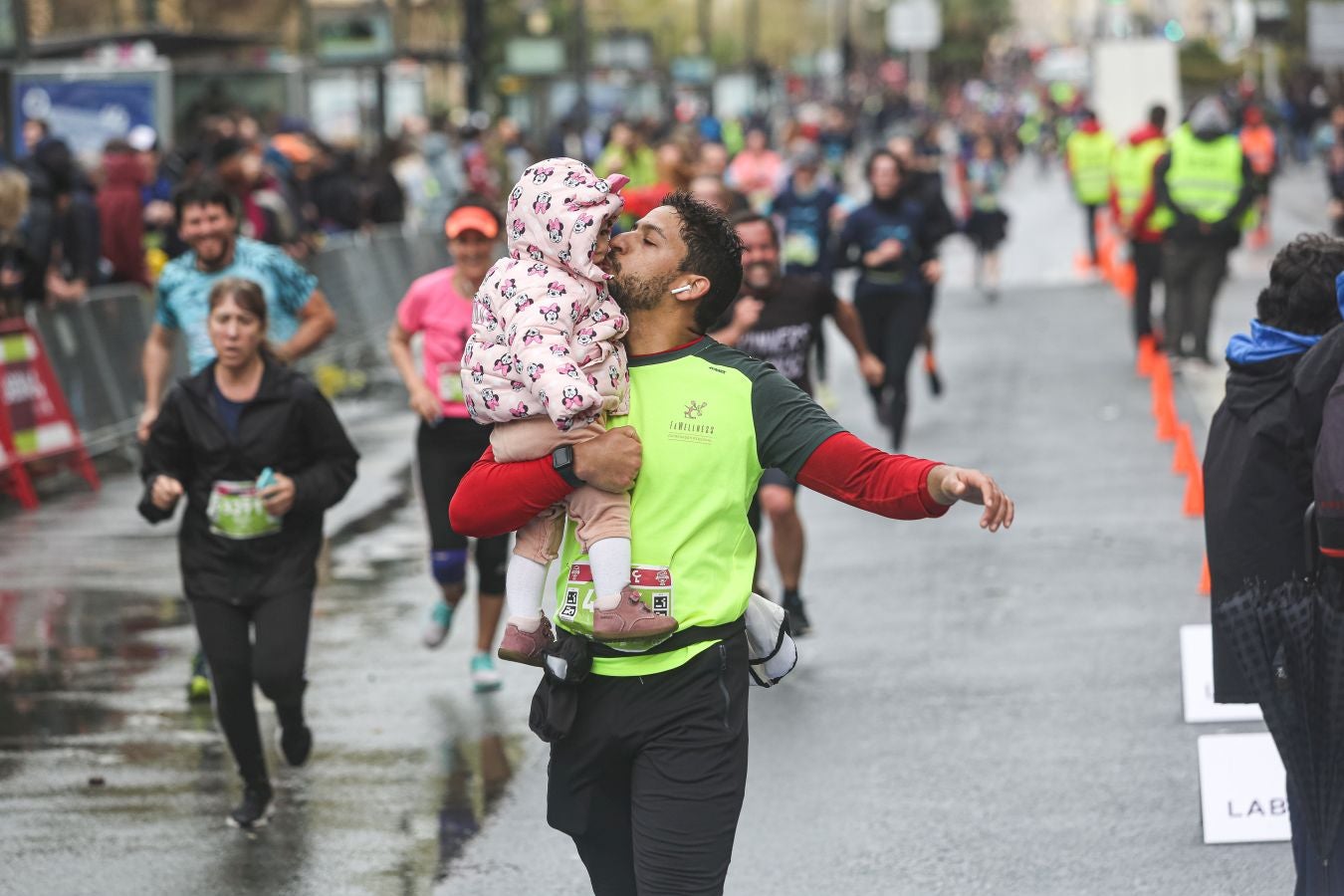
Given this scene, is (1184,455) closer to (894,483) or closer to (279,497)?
(279,497)

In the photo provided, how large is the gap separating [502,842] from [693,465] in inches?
111

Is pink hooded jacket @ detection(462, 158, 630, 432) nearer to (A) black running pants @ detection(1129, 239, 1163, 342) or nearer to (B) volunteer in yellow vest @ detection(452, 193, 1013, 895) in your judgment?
(B) volunteer in yellow vest @ detection(452, 193, 1013, 895)

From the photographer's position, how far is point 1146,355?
60.0 feet

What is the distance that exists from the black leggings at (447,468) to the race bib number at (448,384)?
0.09m

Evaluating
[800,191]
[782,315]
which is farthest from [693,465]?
[800,191]

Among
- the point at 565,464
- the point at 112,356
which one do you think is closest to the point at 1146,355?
the point at 112,356

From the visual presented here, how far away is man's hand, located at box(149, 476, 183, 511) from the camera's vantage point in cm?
684

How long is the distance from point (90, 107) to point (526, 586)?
16.9m

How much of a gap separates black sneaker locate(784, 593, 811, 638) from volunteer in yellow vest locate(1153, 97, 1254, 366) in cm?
819

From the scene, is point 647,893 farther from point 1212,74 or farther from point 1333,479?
point 1212,74

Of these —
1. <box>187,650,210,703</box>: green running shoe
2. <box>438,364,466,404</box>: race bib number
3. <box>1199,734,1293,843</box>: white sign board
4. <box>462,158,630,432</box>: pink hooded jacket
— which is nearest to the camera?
<box>462,158,630,432</box>: pink hooded jacket

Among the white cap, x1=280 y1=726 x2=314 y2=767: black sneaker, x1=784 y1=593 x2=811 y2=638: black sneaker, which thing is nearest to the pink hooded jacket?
x1=280 y1=726 x2=314 y2=767: black sneaker

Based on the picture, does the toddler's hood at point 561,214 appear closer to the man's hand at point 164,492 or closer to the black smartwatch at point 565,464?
the black smartwatch at point 565,464

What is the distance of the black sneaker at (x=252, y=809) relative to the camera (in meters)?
7.12
